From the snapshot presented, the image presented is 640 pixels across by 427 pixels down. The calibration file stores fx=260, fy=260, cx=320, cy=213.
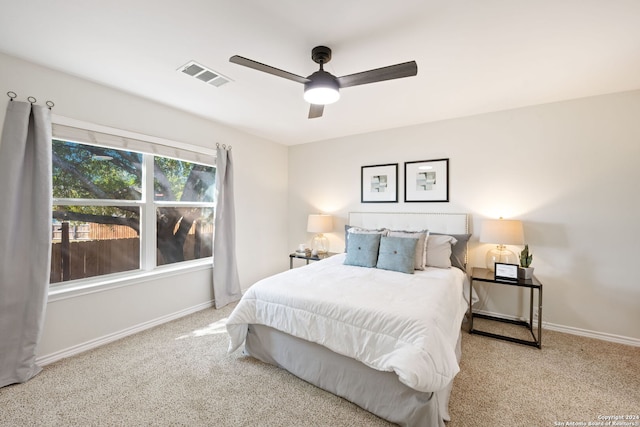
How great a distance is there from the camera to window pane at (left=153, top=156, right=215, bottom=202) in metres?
3.10

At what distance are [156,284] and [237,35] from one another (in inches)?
106

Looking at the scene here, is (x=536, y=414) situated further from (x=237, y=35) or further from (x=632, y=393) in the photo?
(x=237, y=35)

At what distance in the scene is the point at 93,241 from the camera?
8.59ft

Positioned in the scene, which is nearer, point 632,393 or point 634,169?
point 632,393

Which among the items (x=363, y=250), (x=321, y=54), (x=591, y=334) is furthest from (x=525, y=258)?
(x=321, y=54)

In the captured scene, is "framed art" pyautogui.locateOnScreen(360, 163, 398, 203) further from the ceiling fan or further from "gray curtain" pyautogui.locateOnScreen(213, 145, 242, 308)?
the ceiling fan

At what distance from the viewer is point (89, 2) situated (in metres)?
1.51

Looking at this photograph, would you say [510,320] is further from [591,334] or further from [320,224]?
[320,224]

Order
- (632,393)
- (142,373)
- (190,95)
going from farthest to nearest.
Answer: (190,95) → (142,373) → (632,393)

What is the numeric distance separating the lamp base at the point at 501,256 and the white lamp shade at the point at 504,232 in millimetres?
377

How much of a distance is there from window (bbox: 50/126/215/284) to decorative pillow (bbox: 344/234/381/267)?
205cm

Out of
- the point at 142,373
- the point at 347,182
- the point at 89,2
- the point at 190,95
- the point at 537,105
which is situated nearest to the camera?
the point at 89,2

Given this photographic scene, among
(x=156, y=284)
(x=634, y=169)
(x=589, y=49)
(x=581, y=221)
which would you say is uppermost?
(x=589, y=49)

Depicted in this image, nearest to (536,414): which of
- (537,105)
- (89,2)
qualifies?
(537,105)
